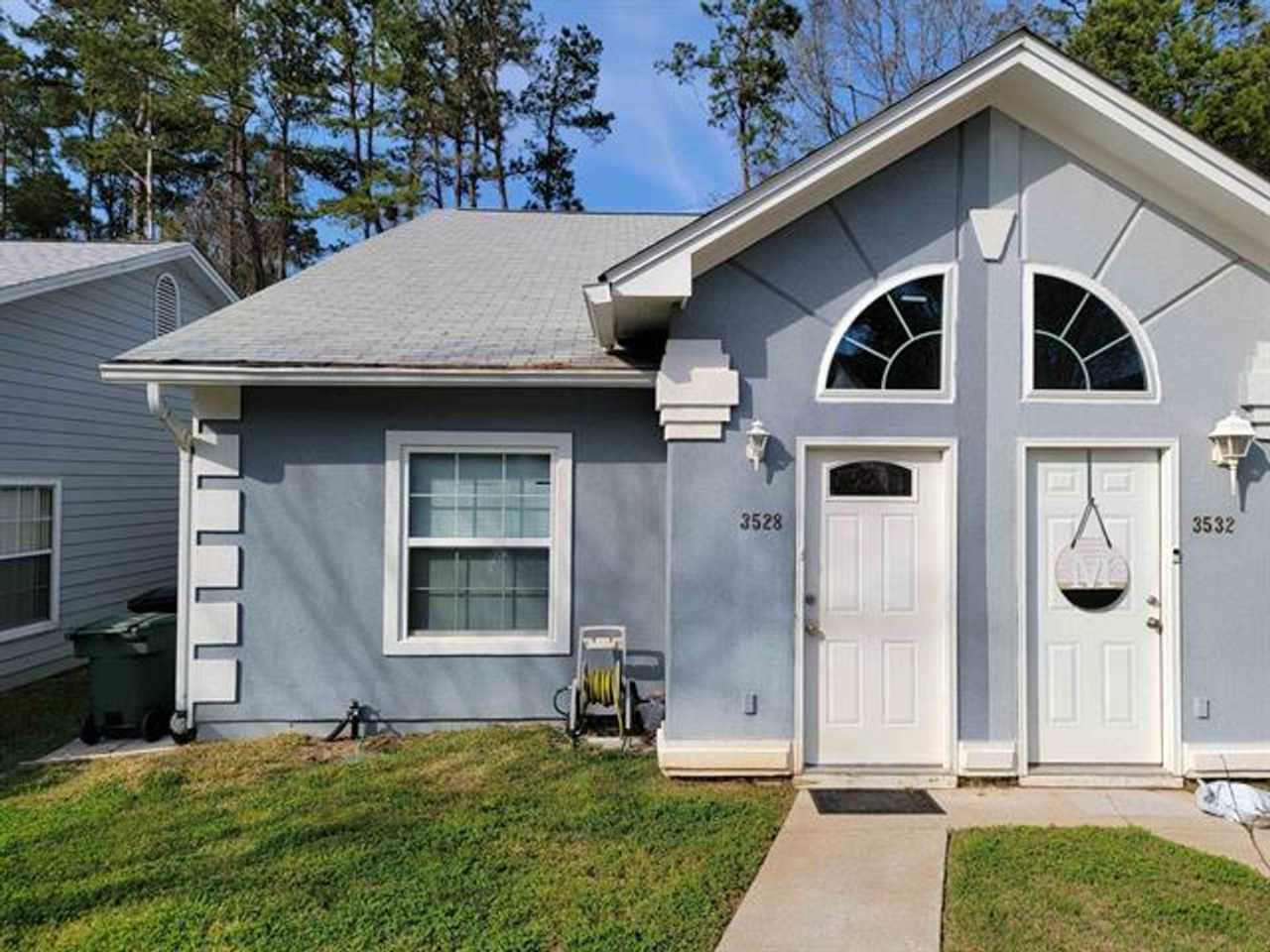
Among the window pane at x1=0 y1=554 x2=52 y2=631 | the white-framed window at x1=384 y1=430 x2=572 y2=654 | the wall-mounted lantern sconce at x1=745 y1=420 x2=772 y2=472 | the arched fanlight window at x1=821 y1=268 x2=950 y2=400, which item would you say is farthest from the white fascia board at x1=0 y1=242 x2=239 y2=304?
the arched fanlight window at x1=821 y1=268 x2=950 y2=400

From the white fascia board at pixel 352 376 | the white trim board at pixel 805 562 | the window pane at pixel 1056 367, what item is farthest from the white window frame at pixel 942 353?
the white fascia board at pixel 352 376

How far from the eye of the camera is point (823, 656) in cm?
Result: 537

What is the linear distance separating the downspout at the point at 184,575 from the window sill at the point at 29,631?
129 inches

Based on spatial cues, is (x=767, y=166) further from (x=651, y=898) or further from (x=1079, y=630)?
(x=651, y=898)

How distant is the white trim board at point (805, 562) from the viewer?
5273 millimetres

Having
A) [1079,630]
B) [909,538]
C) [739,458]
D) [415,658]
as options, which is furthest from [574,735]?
[1079,630]

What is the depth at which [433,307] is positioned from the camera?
282 inches

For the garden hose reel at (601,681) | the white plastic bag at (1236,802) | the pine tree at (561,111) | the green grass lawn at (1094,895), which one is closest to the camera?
the green grass lawn at (1094,895)

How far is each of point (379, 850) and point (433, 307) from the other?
4676mm

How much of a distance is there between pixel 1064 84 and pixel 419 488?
17.7 feet

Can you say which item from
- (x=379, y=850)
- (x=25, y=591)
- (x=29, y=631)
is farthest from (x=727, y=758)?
(x=25, y=591)

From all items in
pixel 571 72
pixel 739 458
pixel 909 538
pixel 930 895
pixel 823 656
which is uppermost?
pixel 571 72

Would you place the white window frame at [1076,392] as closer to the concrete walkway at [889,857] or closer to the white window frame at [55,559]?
the concrete walkway at [889,857]

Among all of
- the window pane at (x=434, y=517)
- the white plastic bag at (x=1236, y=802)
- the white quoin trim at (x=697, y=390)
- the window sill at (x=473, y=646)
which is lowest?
the white plastic bag at (x=1236, y=802)
